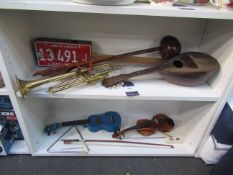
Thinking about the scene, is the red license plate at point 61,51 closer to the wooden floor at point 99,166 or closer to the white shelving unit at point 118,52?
the white shelving unit at point 118,52

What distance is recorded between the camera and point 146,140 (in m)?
1.12

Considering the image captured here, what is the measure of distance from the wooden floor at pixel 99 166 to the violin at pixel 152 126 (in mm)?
140

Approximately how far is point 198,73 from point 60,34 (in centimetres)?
61

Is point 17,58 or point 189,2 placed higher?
point 189,2

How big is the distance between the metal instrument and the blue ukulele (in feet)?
1.22

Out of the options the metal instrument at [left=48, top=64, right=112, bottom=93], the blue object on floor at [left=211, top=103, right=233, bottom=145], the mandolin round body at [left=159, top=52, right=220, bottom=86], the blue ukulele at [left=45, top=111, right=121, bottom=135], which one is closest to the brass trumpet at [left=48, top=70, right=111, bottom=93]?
the metal instrument at [left=48, top=64, right=112, bottom=93]

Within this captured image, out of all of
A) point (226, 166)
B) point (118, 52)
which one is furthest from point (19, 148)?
point (226, 166)

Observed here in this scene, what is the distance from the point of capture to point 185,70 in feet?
2.60

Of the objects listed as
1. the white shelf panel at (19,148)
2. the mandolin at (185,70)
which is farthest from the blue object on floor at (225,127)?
the white shelf panel at (19,148)

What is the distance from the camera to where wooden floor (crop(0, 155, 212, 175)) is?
38.6 inches

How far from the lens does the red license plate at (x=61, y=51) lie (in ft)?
2.82

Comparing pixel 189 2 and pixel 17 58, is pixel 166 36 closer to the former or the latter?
pixel 189 2

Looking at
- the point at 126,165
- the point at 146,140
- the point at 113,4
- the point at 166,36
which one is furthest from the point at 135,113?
the point at 113,4

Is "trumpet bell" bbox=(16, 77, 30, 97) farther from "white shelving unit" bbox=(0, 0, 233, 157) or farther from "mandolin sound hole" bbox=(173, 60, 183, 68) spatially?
"mandolin sound hole" bbox=(173, 60, 183, 68)
